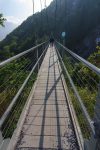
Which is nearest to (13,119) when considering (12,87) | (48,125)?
(48,125)

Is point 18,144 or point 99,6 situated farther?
point 99,6

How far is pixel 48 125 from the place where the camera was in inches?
143

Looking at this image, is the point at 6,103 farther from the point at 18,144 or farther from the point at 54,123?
the point at 18,144

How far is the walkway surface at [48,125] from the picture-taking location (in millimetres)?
3135

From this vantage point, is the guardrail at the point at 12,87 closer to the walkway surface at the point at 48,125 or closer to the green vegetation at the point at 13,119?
the green vegetation at the point at 13,119

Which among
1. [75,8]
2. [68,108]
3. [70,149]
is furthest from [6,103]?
[75,8]

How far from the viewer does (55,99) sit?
481 cm

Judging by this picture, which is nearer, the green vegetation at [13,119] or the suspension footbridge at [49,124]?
the suspension footbridge at [49,124]

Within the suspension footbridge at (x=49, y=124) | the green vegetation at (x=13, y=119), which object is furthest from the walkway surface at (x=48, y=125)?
the green vegetation at (x=13, y=119)

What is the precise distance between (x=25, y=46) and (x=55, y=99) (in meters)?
55.3

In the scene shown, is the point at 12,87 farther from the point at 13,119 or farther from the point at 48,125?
the point at 48,125

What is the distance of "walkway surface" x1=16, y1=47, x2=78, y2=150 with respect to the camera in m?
3.13

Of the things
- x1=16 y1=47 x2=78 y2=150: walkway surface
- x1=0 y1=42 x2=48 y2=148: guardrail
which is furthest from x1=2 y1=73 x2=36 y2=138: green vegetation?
x1=16 y1=47 x2=78 y2=150: walkway surface

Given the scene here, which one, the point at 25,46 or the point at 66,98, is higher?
the point at 66,98
